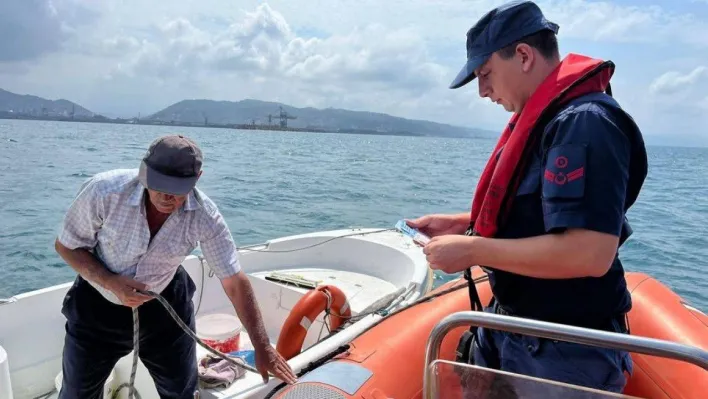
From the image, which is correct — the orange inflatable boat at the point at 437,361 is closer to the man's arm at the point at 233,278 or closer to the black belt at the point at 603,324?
the man's arm at the point at 233,278

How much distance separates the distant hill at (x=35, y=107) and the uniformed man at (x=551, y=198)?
108 m

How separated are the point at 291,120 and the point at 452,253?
111206 millimetres

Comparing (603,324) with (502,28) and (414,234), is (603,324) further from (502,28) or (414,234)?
(502,28)

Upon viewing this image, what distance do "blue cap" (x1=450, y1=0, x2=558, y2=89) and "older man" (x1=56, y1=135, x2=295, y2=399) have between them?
134 centimetres

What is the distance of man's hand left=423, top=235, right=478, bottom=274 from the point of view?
1419mm

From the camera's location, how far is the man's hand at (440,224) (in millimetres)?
1942

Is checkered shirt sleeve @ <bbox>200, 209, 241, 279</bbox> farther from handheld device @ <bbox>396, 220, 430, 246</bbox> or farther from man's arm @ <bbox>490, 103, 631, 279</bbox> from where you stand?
man's arm @ <bbox>490, 103, 631, 279</bbox>

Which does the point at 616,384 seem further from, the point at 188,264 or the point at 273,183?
the point at 273,183

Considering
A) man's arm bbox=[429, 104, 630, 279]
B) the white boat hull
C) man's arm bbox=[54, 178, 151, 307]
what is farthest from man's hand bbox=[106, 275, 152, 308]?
man's arm bbox=[429, 104, 630, 279]

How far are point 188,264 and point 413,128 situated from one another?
115 meters

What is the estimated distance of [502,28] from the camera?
1.47m

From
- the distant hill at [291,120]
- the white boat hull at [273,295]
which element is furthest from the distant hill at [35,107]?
the white boat hull at [273,295]

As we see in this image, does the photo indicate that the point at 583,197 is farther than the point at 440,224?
No

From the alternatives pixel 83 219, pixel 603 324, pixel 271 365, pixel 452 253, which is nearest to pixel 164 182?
pixel 83 219
